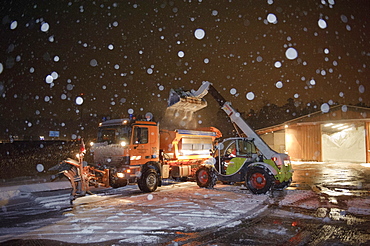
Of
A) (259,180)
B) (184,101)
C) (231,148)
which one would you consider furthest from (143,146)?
(259,180)

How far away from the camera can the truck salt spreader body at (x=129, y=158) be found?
11461 mm

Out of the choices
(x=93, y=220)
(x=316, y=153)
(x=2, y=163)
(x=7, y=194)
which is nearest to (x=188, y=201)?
(x=93, y=220)

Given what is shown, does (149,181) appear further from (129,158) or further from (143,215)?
(143,215)

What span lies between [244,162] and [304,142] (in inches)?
903

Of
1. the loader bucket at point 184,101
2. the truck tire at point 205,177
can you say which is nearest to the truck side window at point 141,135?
the loader bucket at point 184,101

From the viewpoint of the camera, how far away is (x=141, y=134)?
1260 centimetres

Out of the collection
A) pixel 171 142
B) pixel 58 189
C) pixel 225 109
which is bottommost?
pixel 58 189

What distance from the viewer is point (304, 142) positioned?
108ft

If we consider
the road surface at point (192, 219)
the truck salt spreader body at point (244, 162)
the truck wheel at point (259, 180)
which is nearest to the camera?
the road surface at point (192, 219)

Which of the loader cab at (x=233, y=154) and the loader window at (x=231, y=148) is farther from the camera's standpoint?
the loader window at (x=231, y=148)

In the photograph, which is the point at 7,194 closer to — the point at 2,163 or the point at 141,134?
the point at 141,134

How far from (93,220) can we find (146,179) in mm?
4778

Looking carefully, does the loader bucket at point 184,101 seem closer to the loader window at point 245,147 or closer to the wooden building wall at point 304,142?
the loader window at point 245,147

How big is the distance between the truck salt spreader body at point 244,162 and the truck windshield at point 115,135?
3.46 metres
